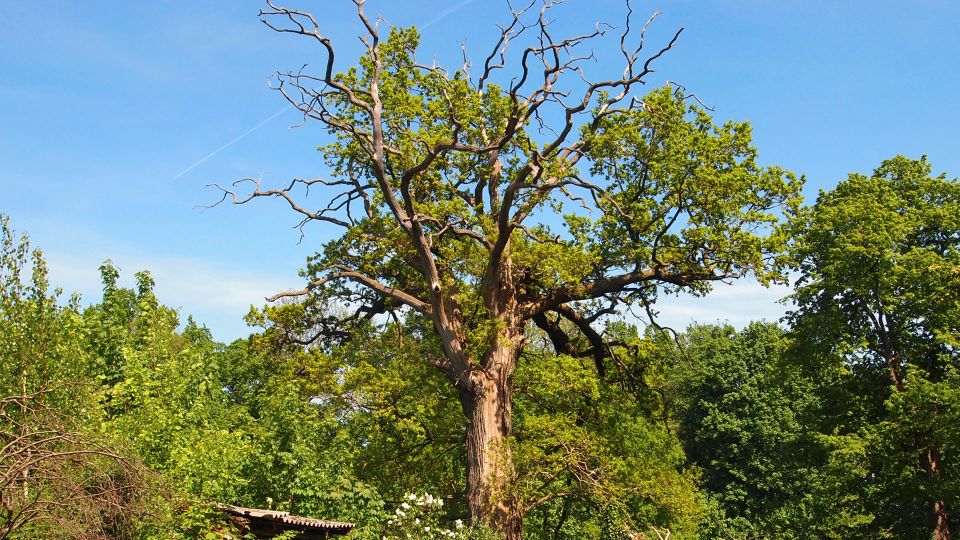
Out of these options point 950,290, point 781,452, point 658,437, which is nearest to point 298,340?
point 658,437

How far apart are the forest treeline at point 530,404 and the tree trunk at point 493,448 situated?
1.03 ft

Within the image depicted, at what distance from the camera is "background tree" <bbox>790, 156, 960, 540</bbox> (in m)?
24.8

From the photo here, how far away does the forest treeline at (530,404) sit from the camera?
1858 cm

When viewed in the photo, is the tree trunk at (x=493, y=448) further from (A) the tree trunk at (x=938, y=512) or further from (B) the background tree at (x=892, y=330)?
(A) the tree trunk at (x=938, y=512)

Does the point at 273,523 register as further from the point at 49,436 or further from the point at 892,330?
the point at 892,330

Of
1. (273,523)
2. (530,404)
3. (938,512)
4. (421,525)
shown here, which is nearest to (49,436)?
(273,523)

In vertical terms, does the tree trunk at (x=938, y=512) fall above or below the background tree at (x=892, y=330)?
below

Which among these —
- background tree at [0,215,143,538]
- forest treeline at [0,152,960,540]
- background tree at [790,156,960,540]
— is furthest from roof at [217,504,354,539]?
background tree at [790,156,960,540]

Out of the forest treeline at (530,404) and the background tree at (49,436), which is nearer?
the background tree at (49,436)

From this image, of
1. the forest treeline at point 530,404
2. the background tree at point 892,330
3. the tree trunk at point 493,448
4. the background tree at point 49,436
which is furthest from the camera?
the background tree at point 892,330

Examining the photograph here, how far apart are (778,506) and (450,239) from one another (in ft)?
83.9

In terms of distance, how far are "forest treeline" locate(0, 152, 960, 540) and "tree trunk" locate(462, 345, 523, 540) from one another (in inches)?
12.4

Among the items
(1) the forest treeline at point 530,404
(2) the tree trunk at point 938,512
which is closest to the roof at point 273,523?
(1) the forest treeline at point 530,404

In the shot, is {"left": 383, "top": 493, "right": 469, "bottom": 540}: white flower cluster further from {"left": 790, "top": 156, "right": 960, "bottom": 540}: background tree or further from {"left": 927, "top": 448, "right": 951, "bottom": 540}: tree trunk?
{"left": 927, "top": 448, "right": 951, "bottom": 540}: tree trunk
